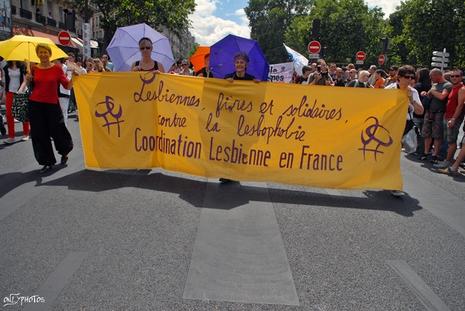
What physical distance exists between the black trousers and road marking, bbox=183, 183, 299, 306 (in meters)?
2.69

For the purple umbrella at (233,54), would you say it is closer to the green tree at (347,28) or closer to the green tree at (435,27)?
the green tree at (435,27)

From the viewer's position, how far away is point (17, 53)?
7.33 m

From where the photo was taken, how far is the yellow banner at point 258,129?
19.6 ft

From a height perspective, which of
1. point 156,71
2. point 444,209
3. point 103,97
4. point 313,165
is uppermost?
point 156,71

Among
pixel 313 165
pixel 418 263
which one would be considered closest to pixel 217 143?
pixel 313 165

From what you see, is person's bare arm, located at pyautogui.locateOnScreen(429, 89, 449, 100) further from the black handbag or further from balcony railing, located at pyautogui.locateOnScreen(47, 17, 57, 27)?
balcony railing, located at pyautogui.locateOnScreen(47, 17, 57, 27)

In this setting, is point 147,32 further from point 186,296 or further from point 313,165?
point 186,296

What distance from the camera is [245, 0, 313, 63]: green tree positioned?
93.6 meters

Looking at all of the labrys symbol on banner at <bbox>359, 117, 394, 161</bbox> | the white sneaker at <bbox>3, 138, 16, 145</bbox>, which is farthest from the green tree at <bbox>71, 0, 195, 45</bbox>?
the labrys symbol on banner at <bbox>359, 117, 394, 161</bbox>

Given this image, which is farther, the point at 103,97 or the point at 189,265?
the point at 103,97

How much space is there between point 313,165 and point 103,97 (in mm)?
3048

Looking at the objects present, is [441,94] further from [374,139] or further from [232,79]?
[232,79]

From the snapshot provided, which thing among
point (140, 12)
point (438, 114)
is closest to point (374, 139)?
point (438, 114)

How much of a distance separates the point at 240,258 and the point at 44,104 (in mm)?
4130
